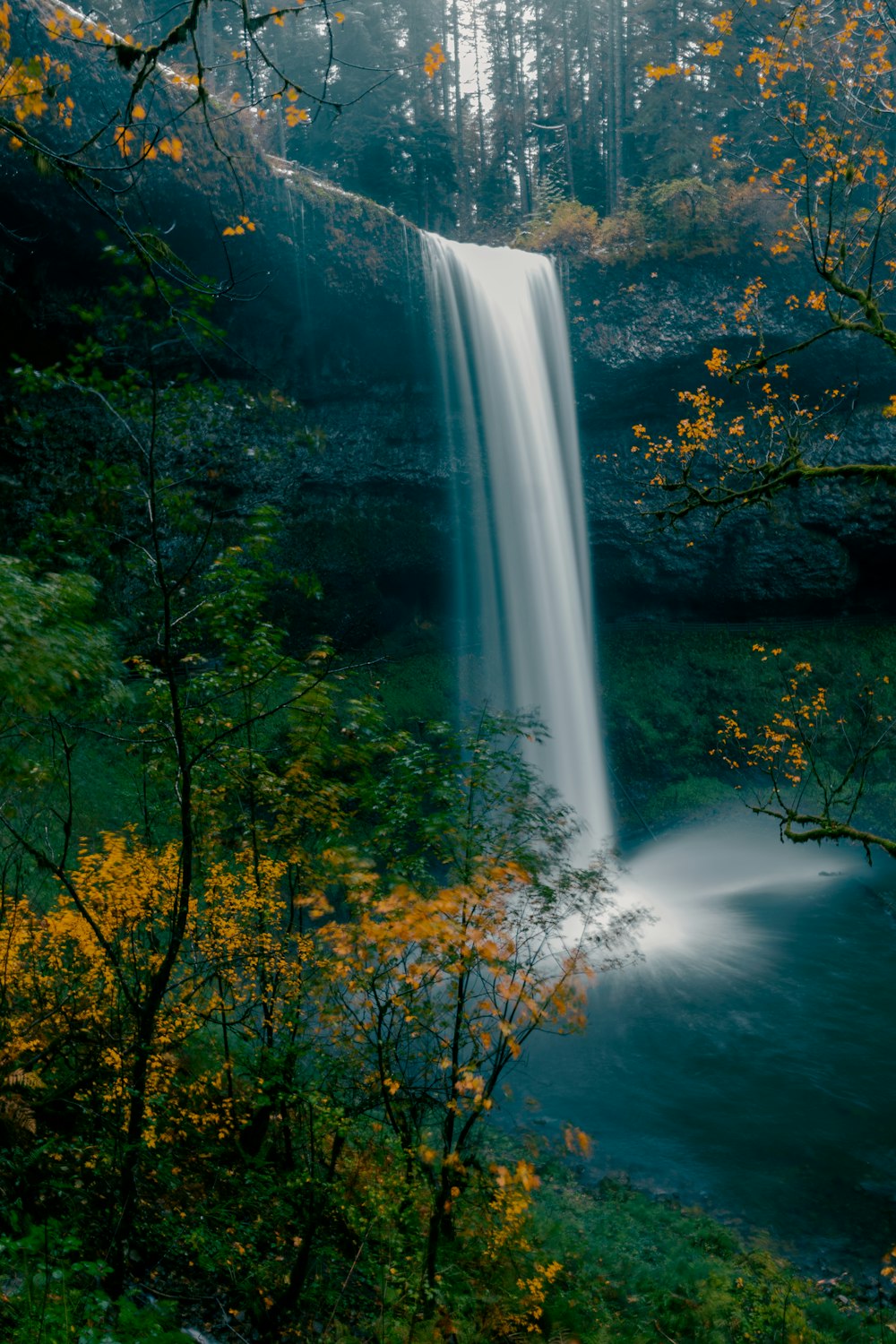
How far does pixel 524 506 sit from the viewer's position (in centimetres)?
1812

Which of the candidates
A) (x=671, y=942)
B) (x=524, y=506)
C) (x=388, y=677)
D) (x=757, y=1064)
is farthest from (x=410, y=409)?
(x=757, y=1064)

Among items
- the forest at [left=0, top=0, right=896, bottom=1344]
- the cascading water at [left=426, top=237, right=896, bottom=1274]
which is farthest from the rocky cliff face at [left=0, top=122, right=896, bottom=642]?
the cascading water at [left=426, top=237, right=896, bottom=1274]

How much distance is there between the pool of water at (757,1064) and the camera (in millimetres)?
7320

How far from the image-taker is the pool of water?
7320 mm

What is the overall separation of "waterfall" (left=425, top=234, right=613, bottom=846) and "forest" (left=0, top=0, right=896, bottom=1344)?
1.71 ft

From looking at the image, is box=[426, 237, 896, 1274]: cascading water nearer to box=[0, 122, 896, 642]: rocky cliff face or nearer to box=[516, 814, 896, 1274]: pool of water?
box=[516, 814, 896, 1274]: pool of water

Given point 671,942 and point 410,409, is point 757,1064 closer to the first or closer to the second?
point 671,942

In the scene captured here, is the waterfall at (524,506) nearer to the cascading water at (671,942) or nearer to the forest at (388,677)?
the cascading water at (671,942)

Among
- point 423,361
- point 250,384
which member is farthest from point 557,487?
point 250,384

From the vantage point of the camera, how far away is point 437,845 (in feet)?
16.6

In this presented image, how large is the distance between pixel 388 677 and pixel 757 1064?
10.5 meters

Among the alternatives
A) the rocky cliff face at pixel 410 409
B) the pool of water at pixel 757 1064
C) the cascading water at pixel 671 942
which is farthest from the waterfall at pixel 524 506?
the pool of water at pixel 757 1064

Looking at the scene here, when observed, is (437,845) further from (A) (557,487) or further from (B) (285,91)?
(A) (557,487)

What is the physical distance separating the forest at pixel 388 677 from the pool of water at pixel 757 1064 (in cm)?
9
